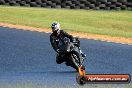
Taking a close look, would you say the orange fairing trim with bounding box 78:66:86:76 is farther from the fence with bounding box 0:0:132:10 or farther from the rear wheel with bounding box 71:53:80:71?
the fence with bounding box 0:0:132:10

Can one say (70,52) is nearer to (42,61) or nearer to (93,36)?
(42,61)

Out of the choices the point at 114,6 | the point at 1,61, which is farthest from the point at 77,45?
the point at 114,6

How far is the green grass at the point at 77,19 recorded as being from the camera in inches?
996

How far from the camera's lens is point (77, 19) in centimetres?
2844

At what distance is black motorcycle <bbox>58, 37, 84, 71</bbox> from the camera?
12984 millimetres

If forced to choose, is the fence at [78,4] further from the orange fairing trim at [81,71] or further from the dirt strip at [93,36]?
the orange fairing trim at [81,71]

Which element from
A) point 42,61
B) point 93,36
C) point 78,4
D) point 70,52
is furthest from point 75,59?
point 78,4

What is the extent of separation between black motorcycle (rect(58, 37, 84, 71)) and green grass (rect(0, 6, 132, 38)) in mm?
10338

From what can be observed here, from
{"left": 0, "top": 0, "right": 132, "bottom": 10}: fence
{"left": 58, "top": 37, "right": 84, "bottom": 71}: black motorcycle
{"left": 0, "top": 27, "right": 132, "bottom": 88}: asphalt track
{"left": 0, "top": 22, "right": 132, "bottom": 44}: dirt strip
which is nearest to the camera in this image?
{"left": 58, "top": 37, "right": 84, "bottom": 71}: black motorcycle

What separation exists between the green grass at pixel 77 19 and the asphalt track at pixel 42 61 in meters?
2.81

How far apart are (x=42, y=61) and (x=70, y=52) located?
4151mm

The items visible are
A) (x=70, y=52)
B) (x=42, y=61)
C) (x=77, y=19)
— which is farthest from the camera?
(x=77, y=19)

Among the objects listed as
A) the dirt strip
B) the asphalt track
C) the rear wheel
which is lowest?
the dirt strip

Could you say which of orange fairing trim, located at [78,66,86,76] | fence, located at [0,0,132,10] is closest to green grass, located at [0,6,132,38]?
fence, located at [0,0,132,10]
